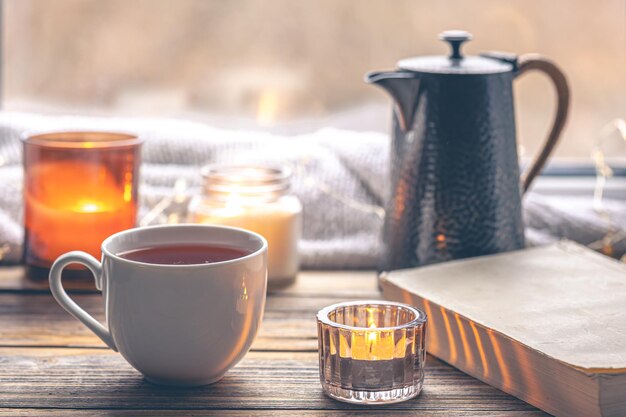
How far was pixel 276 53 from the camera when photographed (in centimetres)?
131

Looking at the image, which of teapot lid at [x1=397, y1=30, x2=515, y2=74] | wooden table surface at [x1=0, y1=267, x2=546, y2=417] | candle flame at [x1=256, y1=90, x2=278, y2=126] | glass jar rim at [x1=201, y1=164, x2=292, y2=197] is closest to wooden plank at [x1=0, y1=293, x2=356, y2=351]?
wooden table surface at [x1=0, y1=267, x2=546, y2=417]

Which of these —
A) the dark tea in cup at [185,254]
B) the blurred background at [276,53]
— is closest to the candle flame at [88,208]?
the dark tea in cup at [185,254]

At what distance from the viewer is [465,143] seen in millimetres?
784

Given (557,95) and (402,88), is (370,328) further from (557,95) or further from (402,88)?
(557,95)

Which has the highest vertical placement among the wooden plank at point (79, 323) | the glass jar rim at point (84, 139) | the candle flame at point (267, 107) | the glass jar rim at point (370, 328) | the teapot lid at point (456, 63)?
the teapot lid at point (456, 63)

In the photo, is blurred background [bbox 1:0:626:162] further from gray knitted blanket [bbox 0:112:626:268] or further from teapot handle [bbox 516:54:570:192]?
teapot handle [bbox 516:54:570:192]

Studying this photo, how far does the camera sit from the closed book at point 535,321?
57cm

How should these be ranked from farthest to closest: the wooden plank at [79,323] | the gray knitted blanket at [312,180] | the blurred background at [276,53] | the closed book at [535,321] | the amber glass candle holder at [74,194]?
the blurred background at [276,53]
the gray knitted blanket at [312,180]
the amber glass candle holder at [74,194]
the wooden plank at [79,323]
the closed book at [535,321]

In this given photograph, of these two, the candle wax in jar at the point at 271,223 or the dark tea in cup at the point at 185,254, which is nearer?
the dark tea in cup at the point at 185,254

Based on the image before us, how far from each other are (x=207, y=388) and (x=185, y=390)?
0.02 meters

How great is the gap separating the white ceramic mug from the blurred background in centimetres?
71

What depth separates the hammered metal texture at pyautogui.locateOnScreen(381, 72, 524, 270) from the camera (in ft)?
2.57

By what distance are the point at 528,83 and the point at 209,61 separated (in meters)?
0.47

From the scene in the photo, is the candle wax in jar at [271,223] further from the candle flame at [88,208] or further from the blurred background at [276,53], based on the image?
the blurred background at [276,53]
